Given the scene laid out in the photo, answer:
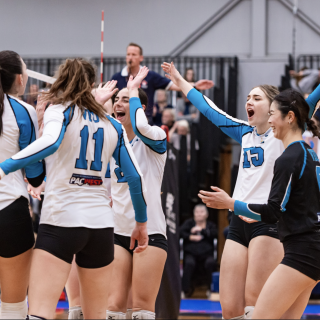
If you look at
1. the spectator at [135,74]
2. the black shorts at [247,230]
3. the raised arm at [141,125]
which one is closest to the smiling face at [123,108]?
the raised arm at [141,125]

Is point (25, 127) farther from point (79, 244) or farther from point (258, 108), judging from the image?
point (258, 108)

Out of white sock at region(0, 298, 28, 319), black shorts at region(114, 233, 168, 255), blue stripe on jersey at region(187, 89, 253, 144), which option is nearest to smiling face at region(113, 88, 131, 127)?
blue stripe on jersey at region(187, 89, 253, 144)

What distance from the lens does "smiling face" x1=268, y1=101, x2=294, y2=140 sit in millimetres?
3111

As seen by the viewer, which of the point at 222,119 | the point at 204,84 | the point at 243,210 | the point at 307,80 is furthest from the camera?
the point at 307,80

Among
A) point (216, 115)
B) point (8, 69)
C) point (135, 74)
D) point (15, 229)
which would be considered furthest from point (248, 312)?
point (135, 74)

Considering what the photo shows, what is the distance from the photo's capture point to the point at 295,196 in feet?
9.57

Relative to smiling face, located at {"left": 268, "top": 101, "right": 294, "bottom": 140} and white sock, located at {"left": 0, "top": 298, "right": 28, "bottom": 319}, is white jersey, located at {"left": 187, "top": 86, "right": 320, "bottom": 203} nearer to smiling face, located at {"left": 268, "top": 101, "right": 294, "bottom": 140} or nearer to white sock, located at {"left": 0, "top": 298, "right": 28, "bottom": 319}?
smiling face, located at {"left": 268, "top": 101, "right": 294, "bottom": 140}

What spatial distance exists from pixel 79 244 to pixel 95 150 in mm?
495

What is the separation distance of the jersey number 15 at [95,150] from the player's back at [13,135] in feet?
1.27

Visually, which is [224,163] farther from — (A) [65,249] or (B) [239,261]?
(A) [65,249]

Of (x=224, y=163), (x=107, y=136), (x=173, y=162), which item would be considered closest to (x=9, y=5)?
(x=173, y=162)

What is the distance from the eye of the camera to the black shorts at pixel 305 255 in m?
2.81

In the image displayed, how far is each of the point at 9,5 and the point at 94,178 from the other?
2865 mm

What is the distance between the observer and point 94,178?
2713 mm
